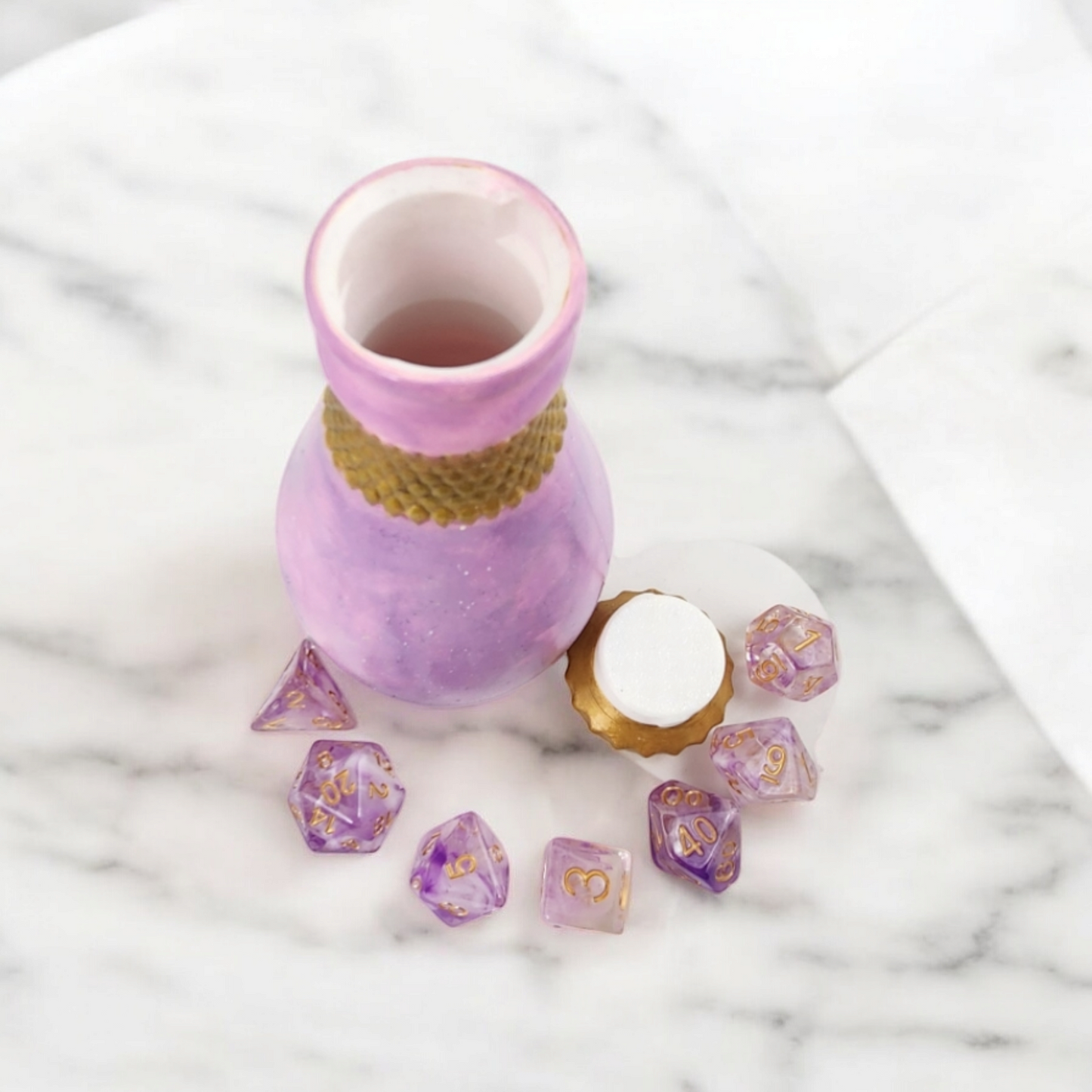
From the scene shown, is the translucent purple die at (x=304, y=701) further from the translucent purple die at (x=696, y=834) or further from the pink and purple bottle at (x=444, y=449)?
the translucent purple die at (x=696, y=834)

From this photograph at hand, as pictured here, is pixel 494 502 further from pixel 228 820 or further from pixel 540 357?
pixel 228 820

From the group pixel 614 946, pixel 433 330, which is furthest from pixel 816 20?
pixel 614 946

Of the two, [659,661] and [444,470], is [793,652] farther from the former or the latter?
[444,470]

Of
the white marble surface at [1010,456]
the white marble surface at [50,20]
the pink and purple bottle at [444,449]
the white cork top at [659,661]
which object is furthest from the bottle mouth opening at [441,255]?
the white marble surface at [50,20]

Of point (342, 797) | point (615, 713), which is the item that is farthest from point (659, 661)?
point (342, 797)

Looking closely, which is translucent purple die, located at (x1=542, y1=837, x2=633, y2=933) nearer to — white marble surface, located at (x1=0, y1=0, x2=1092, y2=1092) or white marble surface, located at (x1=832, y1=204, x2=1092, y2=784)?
white marble surface, located at (x1=0, y1=0, x2=1092, y2=1092)

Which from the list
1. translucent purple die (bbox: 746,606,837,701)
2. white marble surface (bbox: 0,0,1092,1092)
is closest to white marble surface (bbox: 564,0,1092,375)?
white marble surface (bbox: 0,0,1092,1092)
